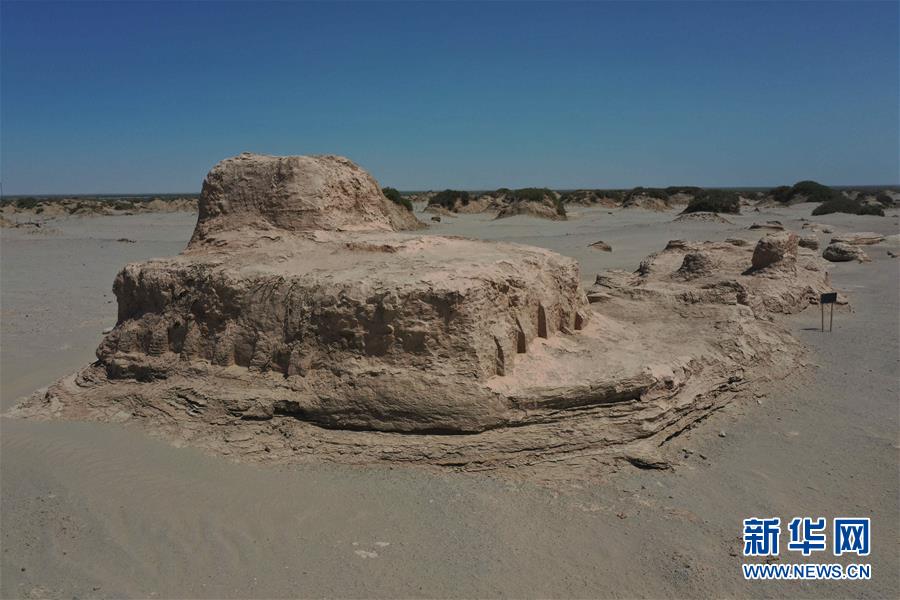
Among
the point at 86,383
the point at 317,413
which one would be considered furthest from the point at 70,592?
the point at 86,383

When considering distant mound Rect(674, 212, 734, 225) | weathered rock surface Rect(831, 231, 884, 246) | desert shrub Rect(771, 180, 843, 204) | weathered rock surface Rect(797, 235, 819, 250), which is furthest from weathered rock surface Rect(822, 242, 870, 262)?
desert shrub Rect(771, 180, 843, 204)

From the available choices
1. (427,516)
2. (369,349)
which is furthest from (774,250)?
(427,516)

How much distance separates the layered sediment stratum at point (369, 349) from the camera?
4.58 metres

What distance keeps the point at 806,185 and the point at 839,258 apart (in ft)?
90.1

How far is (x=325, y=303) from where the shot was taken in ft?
15.9

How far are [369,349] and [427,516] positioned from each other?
129 centimetres

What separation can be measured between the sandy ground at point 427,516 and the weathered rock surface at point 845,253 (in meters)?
10.8

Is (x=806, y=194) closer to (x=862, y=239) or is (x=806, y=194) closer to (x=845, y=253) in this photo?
(x=862, y=239)

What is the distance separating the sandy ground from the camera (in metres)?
3.55

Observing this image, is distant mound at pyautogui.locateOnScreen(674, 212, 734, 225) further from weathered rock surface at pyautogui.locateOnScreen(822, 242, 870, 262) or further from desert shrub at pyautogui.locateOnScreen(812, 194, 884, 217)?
weathered rock surface at pyautogui.locateOnScreen(822, 242, 870, 262)

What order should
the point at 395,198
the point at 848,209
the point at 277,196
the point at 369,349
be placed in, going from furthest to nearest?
the point at 848,209
the point at 395,198
the point at 277,196
the point at 369,349

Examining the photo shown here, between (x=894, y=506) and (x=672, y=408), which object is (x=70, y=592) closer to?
(x=672, y=408)

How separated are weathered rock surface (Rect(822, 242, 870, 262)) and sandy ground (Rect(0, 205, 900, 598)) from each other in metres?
10.8

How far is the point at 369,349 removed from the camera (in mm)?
4734
